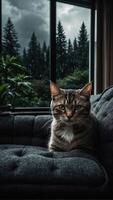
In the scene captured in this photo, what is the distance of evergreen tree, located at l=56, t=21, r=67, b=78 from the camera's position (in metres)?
4.14

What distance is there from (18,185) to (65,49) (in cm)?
336

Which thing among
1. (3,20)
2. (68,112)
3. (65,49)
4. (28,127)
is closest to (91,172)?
(68,112)

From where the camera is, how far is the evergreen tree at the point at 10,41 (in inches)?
147

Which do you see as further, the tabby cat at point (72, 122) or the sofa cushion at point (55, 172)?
the tabby cat at point (72, 122)

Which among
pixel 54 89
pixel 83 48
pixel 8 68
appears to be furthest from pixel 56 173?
pixel 83 48

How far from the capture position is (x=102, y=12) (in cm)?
416

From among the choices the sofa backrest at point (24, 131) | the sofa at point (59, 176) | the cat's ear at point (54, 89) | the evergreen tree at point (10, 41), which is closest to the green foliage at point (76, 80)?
the evergreen tree at point (10, 41)

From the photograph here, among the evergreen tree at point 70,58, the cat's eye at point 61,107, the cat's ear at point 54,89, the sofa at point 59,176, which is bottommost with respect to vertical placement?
the sofa at point 59,176

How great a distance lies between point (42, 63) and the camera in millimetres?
4070

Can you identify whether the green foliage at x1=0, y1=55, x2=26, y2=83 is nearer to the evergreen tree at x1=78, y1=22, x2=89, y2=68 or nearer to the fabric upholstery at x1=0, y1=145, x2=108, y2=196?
the evergreen tree at x1=78, y1=22, x2=89, y2=68

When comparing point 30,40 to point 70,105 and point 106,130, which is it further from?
point 106,130

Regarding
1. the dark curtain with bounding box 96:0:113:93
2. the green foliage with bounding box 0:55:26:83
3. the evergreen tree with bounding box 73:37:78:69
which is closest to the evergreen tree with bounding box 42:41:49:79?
the evergreen tree with bounding box 73:37:78:69

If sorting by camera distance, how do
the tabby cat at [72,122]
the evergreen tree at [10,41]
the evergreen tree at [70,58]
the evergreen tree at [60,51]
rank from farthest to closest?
1. the evergreen tree at [70,58]
2. the evergreen tree at [60,51]
3. the evergreen tree at [10,41]
4. the tabby cat at [72,122]

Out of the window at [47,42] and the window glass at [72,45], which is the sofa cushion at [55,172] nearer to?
the window at [47,42]
